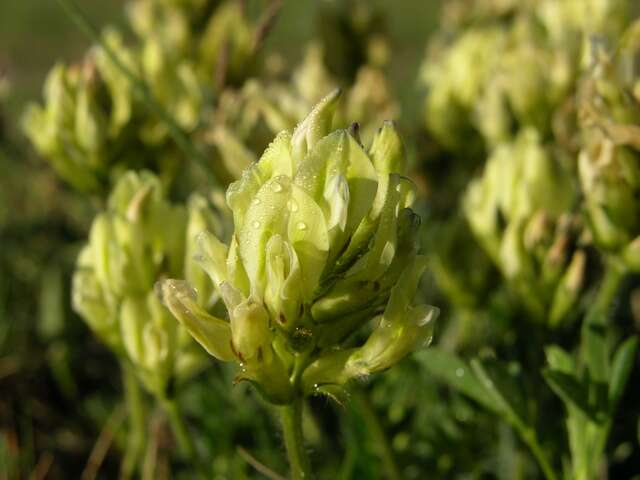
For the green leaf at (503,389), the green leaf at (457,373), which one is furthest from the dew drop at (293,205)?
the green leaf at (457,373)

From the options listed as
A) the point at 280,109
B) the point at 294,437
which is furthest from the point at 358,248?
the point at 280,109

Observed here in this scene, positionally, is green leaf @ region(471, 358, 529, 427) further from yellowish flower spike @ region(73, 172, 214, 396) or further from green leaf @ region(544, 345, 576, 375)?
yellowish flower spike @ region(73, 172, 214, 396)

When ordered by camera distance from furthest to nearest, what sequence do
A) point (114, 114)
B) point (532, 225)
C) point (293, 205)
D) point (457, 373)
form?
point (114, 114) → point (532, 225) → point (457, 373) → point (293, 205)

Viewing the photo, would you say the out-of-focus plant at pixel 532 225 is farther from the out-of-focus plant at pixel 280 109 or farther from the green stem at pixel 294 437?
the green stem at pixel 294 437

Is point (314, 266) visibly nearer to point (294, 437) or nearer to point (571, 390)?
point (294, 437)

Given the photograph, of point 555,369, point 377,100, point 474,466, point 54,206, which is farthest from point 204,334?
point 54,206

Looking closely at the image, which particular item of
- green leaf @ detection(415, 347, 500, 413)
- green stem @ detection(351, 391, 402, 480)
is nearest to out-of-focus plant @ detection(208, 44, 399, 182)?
green stem @ detection(351, 391, 402, 480)
